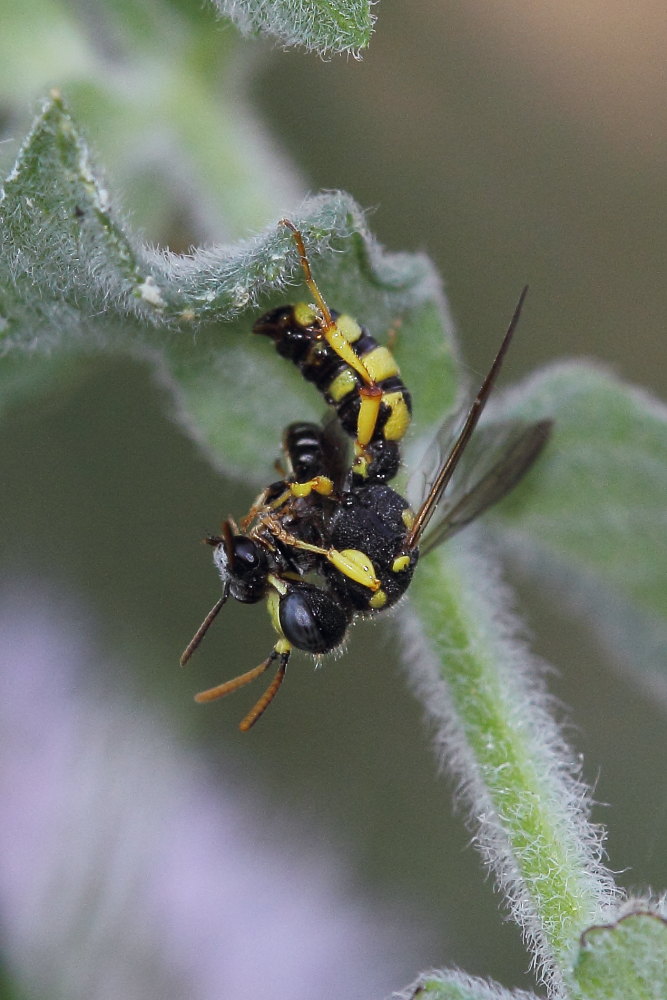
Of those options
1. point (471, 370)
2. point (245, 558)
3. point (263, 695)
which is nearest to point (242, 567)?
point (245, 558)

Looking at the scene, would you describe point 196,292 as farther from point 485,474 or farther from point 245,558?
point 485,474

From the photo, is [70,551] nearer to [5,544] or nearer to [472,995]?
[5,544]

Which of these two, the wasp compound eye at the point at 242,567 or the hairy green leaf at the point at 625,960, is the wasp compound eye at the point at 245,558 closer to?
the wasp compound eye at the point at 242,567

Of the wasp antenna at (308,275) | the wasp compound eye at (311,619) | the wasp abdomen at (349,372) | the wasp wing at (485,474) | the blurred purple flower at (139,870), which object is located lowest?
the blurred purple flower at (139,870)

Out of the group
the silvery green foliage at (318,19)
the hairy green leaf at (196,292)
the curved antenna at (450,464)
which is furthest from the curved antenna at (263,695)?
the silvery green foliage at (318,19)

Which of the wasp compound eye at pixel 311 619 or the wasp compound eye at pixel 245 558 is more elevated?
the wasp compound eye at pixel 245 558

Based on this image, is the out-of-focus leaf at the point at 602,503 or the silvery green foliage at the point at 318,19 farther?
the out-of-focus leaf at the point at 602,503

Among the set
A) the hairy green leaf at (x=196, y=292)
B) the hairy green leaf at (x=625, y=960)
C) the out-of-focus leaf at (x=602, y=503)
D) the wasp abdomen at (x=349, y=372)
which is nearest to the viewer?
the hairy green leaf at (x=625, y=960)
